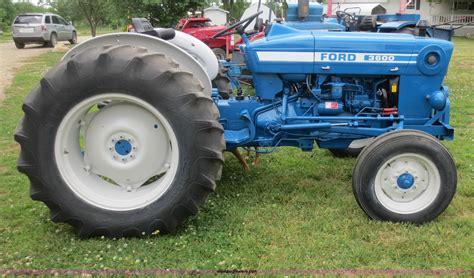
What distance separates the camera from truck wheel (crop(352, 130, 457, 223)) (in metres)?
3.42

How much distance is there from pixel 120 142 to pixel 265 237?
1251 millimetres

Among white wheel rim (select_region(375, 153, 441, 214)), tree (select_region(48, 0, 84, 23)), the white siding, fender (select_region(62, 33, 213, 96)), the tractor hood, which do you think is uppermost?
tree (select_region(48, 0, 84, 23))

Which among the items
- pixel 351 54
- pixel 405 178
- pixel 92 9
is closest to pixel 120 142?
pixel 351 54

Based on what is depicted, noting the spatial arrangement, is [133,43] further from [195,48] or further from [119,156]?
[195,48]

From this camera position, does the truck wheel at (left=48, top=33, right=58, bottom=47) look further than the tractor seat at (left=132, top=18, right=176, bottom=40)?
Yes

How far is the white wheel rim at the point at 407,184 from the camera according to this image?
3.50 metres

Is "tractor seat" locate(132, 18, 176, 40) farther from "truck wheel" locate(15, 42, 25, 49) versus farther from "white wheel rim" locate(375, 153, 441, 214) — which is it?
"truck wheel" locate(15, 42, 25, 49)

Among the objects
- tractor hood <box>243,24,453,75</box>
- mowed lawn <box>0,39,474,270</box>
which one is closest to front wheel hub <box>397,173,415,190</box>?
mowed lawn <box>0,39,474,270</box>

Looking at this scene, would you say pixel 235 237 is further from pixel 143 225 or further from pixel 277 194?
pixel 277 194

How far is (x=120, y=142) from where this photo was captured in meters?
3.45

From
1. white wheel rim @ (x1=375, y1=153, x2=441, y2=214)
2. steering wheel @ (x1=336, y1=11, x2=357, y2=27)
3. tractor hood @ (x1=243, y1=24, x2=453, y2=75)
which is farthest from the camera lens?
steering wheel @ (x1=336, y1=11, x2=357, y2=27)

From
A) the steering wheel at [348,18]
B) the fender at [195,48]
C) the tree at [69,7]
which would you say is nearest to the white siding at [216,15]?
the tree at [69,7]

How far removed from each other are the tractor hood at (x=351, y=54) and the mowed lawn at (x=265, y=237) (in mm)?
1129

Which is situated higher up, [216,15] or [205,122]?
[216,15]
